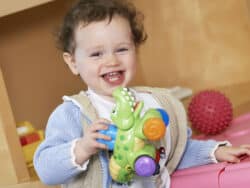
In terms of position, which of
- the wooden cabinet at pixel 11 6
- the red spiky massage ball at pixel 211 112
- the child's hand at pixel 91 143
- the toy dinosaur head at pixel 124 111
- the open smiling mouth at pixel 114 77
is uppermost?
the wooden cabinet at pixel 11 6

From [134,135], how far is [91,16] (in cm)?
21

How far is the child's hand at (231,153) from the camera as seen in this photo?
2.66 ft

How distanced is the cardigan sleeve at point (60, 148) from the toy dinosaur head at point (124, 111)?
83 millimetres

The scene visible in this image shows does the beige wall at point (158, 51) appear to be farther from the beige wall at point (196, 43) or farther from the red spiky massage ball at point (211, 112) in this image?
the red spiky massage ball at point (211, 112)

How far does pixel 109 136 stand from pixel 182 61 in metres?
0.74

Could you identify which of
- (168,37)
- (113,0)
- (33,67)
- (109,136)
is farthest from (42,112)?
(109,136)

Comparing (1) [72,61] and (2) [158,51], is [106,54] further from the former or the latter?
(2) [158,51]

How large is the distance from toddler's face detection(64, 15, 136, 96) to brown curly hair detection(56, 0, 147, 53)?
0.01 meters

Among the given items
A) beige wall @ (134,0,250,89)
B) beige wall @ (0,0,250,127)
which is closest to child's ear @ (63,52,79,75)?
beige wall @ (0,0,250,127)

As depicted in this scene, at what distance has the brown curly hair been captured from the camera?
0.80m

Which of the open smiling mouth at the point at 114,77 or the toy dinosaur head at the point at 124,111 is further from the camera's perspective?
the open smiling mouth at the point at 114,77

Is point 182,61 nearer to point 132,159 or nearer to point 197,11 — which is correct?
point 197,11

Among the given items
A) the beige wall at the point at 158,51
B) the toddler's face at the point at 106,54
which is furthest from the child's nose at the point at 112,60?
the beige wall at the point at 158,51

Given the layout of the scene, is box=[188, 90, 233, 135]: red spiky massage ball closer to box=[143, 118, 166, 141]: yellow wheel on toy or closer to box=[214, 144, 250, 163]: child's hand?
box=[214, 144, 250, 163]: child's hand
